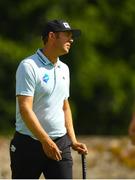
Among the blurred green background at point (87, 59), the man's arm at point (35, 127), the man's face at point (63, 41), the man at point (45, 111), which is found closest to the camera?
the man's arm at point (35, 127)

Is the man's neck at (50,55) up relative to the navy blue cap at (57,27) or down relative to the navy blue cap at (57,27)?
down

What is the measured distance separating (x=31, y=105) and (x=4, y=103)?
20403 millimetres

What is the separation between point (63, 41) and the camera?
621cm

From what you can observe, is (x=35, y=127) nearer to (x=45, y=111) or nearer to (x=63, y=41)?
(x=45, y=111)

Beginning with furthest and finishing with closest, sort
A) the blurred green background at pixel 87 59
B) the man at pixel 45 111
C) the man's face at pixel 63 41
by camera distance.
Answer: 1. the blurred green background at pixel 87 59
2. the man's face at pixel 63 41
3. the man at pixel 45 111

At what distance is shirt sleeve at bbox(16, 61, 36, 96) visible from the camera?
597cm

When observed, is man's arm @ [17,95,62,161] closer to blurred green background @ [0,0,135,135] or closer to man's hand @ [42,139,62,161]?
man's hand @ [42,139,62,161]

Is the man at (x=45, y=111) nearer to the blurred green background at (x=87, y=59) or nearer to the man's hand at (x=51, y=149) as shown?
the man's hand at (x=51, y=149)

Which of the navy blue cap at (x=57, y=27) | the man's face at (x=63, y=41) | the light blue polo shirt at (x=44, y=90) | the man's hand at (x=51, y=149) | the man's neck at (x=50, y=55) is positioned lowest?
the man's hand at (x=51, y=149)

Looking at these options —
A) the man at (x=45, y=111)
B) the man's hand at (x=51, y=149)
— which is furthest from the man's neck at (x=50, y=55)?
the man's hand at (x=51, y=149)

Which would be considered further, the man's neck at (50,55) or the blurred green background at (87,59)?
the blurred green background at (87,59)

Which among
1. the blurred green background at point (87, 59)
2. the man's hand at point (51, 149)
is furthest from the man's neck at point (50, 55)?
the blurred green background at point (87, 59)

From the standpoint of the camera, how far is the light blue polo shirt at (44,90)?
236 inches

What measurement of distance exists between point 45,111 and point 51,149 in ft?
0.95
